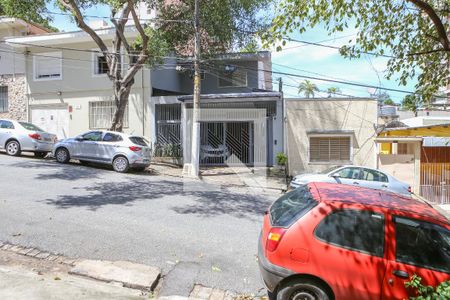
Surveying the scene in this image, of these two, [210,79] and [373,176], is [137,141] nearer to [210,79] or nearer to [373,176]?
[373,176]

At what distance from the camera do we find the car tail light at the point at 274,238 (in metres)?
4.33

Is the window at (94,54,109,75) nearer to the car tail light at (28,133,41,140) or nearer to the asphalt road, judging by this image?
the car tail light at (28,133,41,140)

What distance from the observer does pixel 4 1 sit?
14.4 meters

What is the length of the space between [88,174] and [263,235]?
9.70m

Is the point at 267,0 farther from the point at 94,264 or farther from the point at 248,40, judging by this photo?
the point at 94,264

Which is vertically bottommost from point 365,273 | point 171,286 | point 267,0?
point 171,286

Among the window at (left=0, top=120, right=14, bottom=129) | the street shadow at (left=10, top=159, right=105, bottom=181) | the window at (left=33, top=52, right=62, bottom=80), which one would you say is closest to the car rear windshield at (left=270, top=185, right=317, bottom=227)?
the street shadow at (left=10, top=159, right=105, bottom=181)

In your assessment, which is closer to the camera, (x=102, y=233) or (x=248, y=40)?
(x=102, y=233)

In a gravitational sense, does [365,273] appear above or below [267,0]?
below

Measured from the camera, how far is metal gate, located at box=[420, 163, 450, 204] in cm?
1458

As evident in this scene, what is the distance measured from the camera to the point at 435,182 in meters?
14.8

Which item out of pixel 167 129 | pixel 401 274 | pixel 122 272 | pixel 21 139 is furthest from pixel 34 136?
pixel 401 274

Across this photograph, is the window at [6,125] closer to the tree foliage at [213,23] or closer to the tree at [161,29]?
the tree at [161,29]

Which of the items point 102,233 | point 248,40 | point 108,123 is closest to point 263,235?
point 102,233
